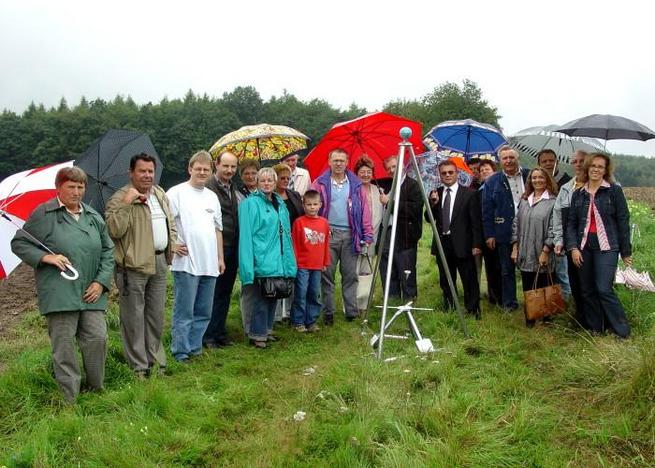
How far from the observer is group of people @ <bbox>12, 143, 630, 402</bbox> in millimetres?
4625

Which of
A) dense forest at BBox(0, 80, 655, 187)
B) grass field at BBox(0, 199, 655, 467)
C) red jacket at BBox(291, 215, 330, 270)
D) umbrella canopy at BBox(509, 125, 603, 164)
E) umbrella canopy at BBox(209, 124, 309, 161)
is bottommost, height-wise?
grass field at BBox(0, 199, 655, 467)

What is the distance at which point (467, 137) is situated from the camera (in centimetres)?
899

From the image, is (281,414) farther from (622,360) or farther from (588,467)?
(622,360)

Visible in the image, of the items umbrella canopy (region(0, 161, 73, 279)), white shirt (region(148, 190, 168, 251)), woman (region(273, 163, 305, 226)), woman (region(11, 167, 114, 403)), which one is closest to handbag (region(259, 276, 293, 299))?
woman (region(273, 163, 305, 226))

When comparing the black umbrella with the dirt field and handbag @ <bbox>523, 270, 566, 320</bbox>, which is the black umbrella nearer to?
the dirt field

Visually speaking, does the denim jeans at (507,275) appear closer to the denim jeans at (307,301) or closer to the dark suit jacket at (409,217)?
the dark suit jacket at (409,217)

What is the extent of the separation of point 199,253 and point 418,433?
3073mm

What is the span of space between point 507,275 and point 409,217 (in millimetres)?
1480

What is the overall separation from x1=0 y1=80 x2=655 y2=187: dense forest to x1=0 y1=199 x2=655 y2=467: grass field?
45391mm

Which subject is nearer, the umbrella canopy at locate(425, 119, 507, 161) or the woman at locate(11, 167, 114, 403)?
the woman at locate(11, 167, 114, 403)

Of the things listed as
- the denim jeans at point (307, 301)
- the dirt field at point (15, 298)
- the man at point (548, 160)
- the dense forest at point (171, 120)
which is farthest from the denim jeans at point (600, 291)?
the dense forest at point (171, 120)

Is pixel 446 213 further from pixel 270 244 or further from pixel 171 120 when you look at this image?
pixel 171 120

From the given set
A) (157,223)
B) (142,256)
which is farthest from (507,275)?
(142,256)

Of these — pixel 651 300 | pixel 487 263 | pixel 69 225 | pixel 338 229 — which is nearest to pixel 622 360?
pixel 651 300
